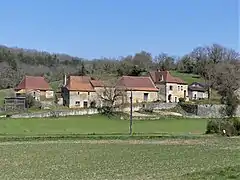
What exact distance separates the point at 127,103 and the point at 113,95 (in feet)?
11.4

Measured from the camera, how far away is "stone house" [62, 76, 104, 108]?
309 ft

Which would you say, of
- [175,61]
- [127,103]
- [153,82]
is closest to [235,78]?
[153,82]

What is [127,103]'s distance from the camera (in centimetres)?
8969

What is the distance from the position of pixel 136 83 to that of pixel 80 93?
42.5ft

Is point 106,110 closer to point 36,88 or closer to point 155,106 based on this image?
point 155,106

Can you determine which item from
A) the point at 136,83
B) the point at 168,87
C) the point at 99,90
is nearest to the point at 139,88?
the point at 136,83

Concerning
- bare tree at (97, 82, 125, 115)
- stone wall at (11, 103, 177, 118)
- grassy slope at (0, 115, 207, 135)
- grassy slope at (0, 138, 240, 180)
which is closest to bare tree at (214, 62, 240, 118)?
stone wall at (11, 103, 177, 118)

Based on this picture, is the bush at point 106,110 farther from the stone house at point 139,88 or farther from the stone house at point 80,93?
the stone house at point 139,88

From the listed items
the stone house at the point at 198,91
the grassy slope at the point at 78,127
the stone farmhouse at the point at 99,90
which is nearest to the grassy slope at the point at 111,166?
the grassy slope at the point at 78,127

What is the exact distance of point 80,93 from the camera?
95.3 meters

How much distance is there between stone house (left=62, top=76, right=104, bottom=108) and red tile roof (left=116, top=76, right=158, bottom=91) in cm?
437

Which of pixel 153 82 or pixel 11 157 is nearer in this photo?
pixel 11 157

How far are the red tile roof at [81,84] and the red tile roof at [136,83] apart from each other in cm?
459

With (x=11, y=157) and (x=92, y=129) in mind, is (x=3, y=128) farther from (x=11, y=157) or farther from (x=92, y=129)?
(x=11, y=157)
